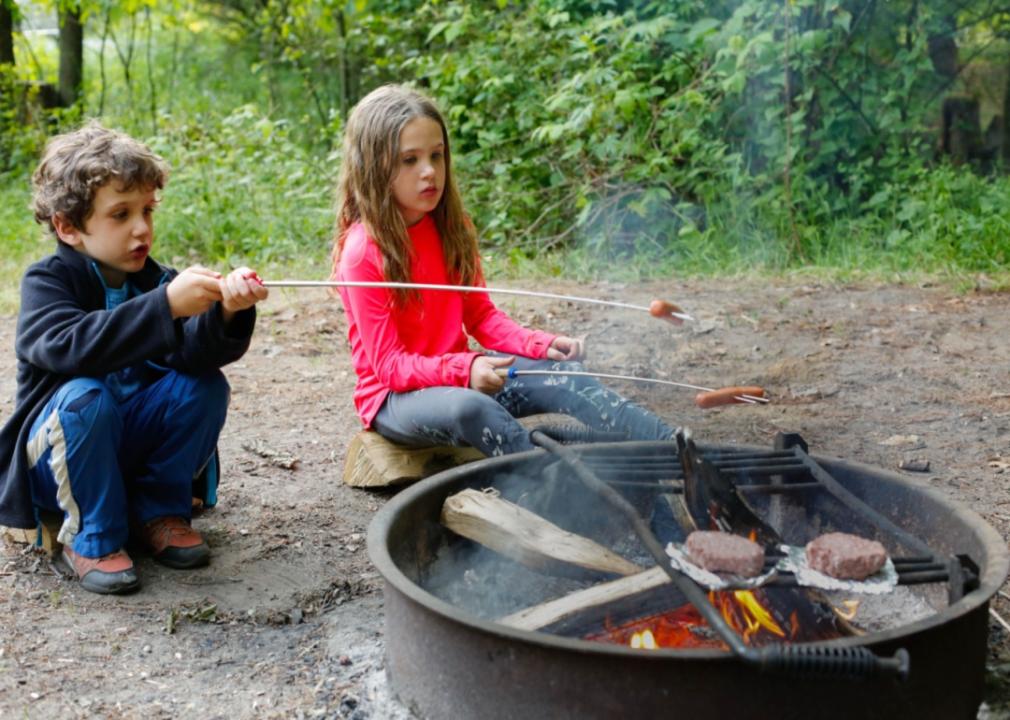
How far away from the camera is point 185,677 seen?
2557 mm

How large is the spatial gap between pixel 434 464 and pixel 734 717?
2.05m

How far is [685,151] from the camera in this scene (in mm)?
7590

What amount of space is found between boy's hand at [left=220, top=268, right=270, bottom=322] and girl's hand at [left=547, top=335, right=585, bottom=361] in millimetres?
1108

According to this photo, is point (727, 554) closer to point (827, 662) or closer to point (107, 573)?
point (827, 662)

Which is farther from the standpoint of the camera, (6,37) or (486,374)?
(6,37)

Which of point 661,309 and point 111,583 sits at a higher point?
point 661,309

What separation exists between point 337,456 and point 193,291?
150 centimetres

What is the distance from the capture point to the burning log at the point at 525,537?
251 centimetres

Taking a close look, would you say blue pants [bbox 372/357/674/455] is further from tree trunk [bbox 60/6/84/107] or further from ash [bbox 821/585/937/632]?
tree trunk [bbox 60/6/84/107]

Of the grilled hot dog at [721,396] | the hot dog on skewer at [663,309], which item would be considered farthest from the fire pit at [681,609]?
the hot dog on skewer at [663,309]

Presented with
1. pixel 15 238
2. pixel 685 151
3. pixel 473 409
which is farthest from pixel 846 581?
pixel 15 238

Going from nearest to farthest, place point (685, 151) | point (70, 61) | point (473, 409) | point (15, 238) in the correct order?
1. point (473, 409)
2. point (685, 151)
3. point (15, 238)
4. point (70, 61)

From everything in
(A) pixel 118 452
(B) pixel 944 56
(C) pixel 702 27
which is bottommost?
(A) pixel 118 452

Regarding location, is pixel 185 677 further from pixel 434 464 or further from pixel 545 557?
pixel 434 464
